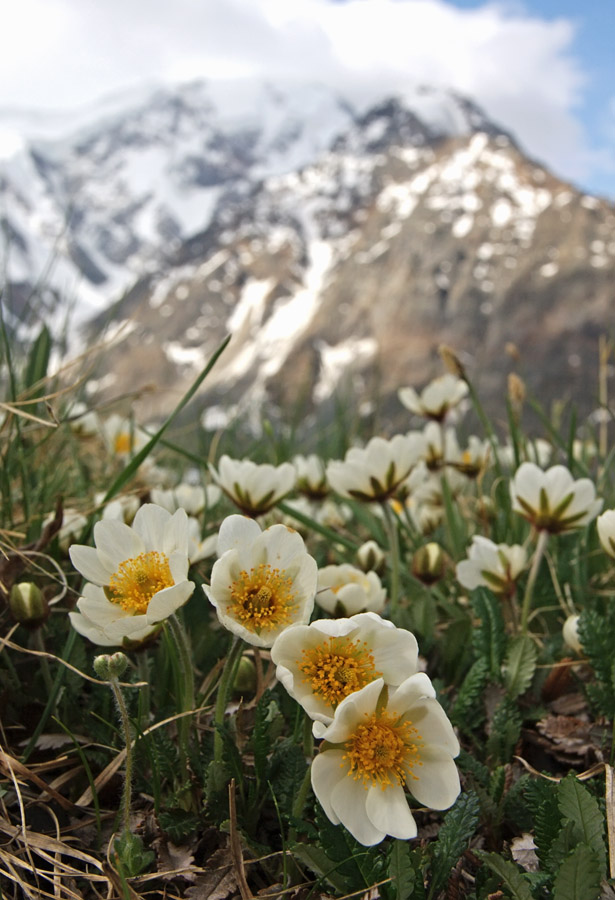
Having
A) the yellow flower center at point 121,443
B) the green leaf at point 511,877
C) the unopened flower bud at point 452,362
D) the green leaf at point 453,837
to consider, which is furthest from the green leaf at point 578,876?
the yellow flower center at point 121,443

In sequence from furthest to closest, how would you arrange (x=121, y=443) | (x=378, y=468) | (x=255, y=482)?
(x=121, y=443)
(x=378, y=468)
(x=255, y=482)

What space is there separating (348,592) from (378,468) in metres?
0.47

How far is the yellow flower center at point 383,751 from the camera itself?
38.0 inches

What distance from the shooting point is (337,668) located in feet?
3.29

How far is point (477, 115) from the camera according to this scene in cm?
13825

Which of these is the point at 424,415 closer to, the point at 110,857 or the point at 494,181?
the point at 110,857

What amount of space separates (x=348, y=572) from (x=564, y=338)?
78.4m

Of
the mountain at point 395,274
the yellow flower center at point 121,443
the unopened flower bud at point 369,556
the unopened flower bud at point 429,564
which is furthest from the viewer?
the mountain at point 395,274

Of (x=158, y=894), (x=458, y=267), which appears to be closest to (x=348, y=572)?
(x=158, y=894)

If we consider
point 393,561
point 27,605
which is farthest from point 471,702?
point 27,605

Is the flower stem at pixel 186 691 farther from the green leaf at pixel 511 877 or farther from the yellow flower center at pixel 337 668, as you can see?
the green leaf at pixel 511 877

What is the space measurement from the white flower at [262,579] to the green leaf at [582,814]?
45cm

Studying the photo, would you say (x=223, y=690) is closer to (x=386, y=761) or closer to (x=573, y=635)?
(x=386, y=761)

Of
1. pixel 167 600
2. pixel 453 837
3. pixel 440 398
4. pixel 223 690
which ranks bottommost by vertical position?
pixel 440 398
